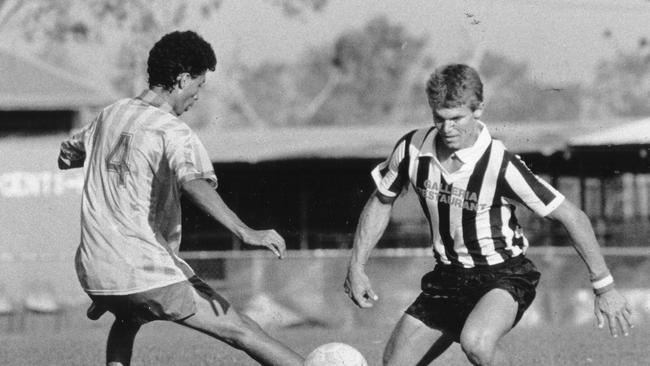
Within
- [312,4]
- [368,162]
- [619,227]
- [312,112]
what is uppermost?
[312,4]

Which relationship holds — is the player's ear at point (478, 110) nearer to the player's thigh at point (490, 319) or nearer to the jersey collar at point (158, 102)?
the player's thigh at point (490, 319)

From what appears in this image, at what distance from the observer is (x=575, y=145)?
21.5 meters

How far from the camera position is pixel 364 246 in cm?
664

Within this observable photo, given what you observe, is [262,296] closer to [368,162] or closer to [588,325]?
[588,325]

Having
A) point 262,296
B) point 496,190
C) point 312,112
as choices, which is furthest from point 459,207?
point 312,112

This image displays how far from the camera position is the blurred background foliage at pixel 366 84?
136 ft

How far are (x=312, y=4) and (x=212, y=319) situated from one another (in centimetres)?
2754

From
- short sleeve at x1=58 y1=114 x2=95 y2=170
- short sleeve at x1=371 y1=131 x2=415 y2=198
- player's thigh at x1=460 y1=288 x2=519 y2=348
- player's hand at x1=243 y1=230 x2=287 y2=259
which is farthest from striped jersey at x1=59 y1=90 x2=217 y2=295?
player's thigh at x1=460 y1=288 x2=519 y2=348

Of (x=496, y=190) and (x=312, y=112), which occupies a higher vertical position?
(x=496, y=190)

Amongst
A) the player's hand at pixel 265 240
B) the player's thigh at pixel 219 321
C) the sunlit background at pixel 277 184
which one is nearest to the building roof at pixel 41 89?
the sunlit background at pixel 277 184

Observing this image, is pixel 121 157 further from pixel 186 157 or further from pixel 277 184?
pixel 277 184

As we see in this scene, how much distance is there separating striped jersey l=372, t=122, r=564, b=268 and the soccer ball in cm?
69

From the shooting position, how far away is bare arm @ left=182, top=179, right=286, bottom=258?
5.80 metres

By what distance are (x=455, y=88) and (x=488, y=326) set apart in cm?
121
